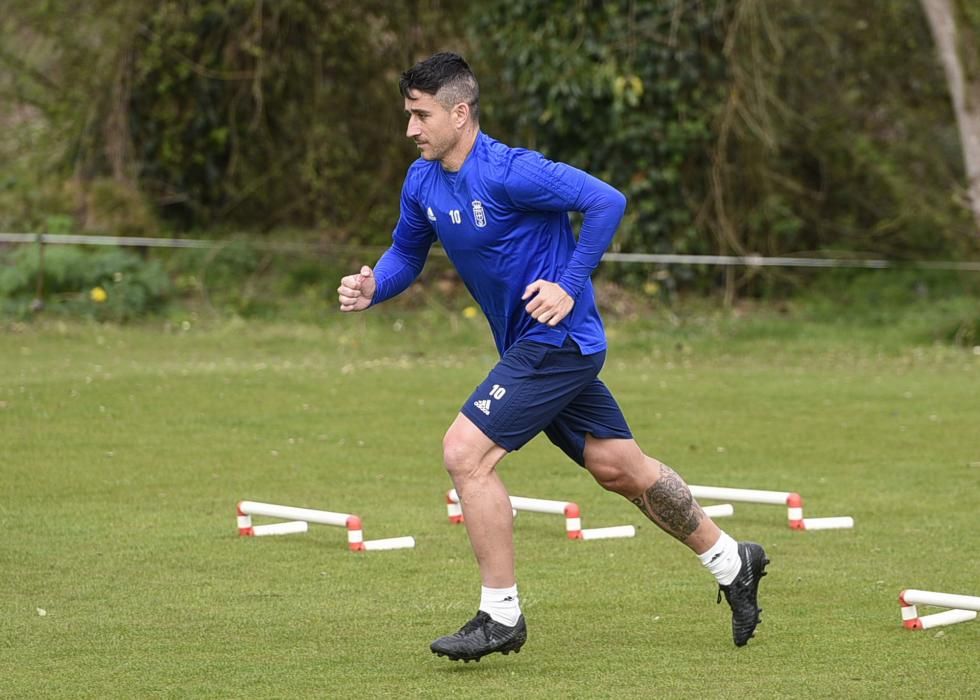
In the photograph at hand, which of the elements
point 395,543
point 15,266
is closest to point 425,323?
point 15,266

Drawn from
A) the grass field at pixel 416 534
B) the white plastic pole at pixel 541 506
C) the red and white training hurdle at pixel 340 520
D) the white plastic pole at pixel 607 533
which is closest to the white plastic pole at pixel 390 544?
the red and white training hurdle at pixel 340 520

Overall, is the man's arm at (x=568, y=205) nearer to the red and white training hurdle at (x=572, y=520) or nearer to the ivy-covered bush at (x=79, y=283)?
the red and white training hurdle at (x=572, y=520)

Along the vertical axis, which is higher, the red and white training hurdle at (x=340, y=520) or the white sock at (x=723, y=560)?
the white sock at (x=723, y=560)

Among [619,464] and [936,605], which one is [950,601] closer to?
[936,605]

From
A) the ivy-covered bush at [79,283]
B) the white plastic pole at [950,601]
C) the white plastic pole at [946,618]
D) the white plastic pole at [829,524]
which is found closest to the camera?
the white plastic pole at [950,601]

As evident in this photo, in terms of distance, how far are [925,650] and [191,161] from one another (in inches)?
632

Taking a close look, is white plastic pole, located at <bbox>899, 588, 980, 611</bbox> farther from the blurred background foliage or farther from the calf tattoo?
the blurred background foliage

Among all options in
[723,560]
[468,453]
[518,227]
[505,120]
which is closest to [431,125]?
[518,227]

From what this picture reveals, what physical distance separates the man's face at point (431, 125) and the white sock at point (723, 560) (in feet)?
5.80

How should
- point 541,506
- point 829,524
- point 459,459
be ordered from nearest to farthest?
point 459,459
point 541,506
point 829,524

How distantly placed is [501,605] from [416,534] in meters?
2.53

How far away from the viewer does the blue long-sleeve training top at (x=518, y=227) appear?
17.8 feet

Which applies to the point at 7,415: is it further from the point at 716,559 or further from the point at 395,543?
the point at 716,559

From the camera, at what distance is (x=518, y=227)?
5.53m
